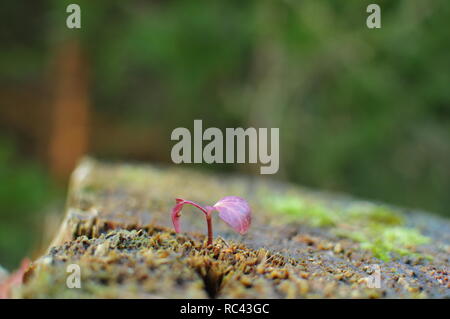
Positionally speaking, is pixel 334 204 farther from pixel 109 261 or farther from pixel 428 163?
pixel 428 163

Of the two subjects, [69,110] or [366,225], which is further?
[69,110]

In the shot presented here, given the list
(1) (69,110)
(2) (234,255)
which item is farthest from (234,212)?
(1) (69,110)

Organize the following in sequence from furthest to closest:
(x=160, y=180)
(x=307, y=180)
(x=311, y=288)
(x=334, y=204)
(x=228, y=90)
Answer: (x=228, y=90) → (x=307, y=180) → (x=160, y=180) → (x=334, y=204) → (x=311, y=288)

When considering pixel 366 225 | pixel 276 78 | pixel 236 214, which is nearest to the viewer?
pixel 236 214

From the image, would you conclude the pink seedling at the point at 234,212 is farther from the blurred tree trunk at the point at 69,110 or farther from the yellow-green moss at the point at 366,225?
the blurred tree trunk at the point at 69,110

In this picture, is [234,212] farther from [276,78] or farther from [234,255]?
[276,78]

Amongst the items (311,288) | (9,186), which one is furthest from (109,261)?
(9,186)

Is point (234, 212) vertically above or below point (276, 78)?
below
